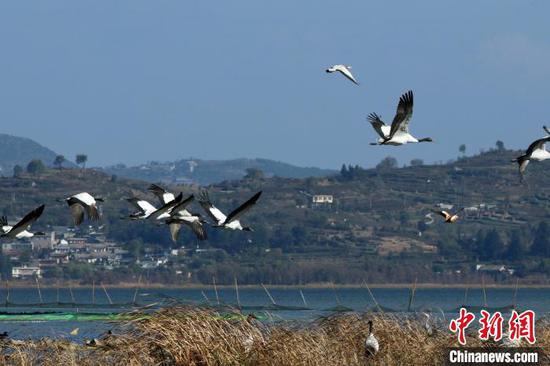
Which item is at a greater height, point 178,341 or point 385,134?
point 385,134

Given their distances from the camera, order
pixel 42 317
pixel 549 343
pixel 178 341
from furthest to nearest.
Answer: pixel 42 317
pixel 549 343
pixel 178 341

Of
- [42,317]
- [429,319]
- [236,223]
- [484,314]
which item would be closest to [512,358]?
[484,314]

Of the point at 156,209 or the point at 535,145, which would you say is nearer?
the point at 535,145

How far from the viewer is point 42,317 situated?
70625mm

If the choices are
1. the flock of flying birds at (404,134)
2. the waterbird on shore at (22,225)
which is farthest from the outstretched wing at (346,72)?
the waterbird on shore at (22,225)

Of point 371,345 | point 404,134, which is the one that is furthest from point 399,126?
point 371,345

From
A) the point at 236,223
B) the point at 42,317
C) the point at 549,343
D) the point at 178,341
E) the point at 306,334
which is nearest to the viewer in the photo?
the point at 178,341

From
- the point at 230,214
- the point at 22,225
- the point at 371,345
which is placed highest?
the point at 230,214

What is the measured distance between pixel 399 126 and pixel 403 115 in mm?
515

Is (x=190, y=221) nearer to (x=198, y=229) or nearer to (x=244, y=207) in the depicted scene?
(x=198, y=229)

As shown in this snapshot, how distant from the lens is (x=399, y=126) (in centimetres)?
3092

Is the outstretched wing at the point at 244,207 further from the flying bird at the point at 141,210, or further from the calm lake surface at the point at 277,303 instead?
the flying bird at the point at 141,210

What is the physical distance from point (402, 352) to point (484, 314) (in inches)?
67.7

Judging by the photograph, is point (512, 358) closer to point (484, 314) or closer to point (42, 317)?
point (484, 314)
